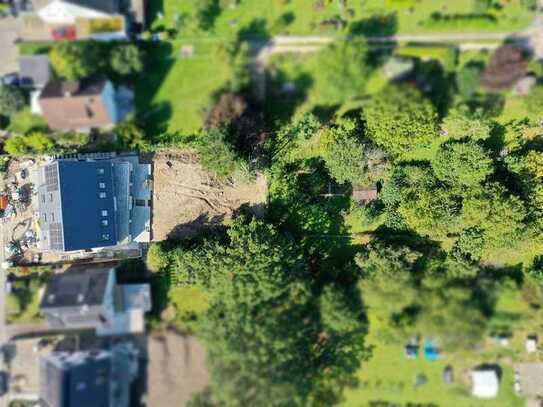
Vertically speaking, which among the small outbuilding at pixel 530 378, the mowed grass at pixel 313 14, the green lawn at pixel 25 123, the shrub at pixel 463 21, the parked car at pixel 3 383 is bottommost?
the small outbuilding at pixel 530 378

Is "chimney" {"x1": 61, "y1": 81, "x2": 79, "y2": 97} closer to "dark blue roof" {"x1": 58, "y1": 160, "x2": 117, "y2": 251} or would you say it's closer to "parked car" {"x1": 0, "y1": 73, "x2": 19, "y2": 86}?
"parked car" {"x1": 0, "y1": 73, "x2": 19, "y2": 86}

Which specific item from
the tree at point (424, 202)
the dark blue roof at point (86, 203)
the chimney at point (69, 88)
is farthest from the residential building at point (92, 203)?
the tree at point (424, 202)

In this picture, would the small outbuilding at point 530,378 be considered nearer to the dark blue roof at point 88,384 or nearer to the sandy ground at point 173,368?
the sandy ground at point 173,368

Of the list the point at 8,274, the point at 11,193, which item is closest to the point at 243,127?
the point at 11,193

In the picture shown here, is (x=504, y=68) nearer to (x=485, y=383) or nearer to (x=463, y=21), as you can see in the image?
(x=463, y=21)

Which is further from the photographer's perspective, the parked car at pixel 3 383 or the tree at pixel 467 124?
the parked car at pixel 3 383

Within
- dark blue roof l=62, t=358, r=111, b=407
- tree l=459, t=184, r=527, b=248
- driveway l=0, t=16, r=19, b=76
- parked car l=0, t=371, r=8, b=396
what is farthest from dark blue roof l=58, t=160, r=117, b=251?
tree l=459, t=184, r=527, b=248

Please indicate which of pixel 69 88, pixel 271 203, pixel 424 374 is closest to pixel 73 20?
pixel 69 88

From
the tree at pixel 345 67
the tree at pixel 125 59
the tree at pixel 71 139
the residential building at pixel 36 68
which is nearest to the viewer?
the tree at pixel 345 67
